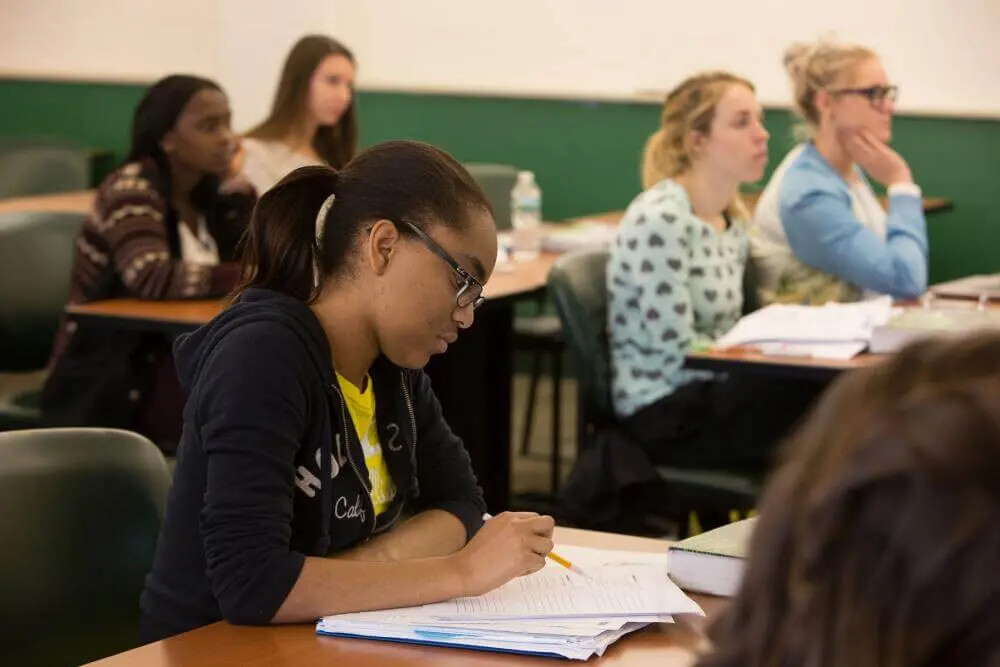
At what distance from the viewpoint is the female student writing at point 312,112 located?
4.87 metres

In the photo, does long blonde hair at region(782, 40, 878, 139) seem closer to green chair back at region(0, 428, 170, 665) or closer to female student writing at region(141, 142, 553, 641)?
female student writing at region(141, 142, 553, 641)

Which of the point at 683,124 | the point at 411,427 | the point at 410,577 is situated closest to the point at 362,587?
the point at 410,577

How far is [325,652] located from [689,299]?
2087 mm

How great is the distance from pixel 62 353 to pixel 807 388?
1.73 metres

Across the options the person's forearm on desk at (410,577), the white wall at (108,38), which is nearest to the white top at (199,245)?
the person's forearm on desk at (410,577)

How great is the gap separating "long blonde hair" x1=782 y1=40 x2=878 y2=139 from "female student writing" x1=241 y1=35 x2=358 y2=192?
156 cm

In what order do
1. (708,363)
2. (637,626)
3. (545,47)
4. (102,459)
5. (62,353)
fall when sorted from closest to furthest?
1. (637,626)
2. (102,459)
3. (708,363)
4. (62,353)
5. (545,47)

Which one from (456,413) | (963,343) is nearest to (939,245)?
(456,413)

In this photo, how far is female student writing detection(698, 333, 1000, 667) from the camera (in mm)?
533

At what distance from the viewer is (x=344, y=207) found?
1.76 metres

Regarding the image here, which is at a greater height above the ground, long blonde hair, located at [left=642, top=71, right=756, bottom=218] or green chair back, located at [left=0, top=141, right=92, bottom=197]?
long blonde hair, located at [left=642, top=71, right=756, bottom=218]

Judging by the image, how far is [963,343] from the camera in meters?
0.60

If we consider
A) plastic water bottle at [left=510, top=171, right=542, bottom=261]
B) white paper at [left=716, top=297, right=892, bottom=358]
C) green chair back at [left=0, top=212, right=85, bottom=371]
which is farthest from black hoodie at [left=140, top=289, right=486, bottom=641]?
plastic water bottle at [left=510, top=171, right=542, bottom=261]

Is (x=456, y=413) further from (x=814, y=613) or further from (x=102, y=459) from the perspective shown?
(x=814, y=613)
